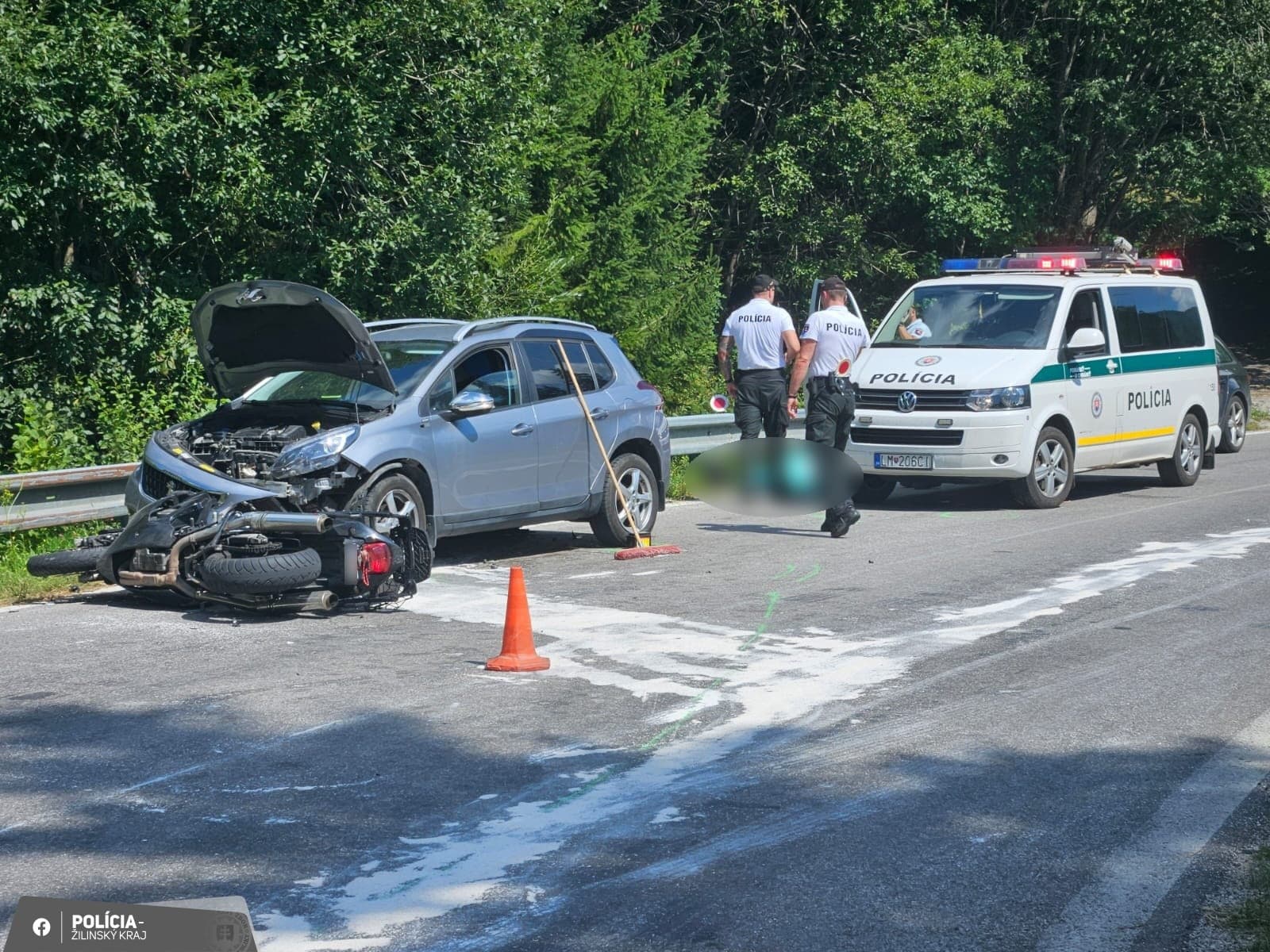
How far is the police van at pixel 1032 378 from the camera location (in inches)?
588

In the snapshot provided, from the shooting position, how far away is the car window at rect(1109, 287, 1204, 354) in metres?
16.4

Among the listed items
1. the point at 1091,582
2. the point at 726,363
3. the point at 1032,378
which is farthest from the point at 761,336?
the point at 1091,582

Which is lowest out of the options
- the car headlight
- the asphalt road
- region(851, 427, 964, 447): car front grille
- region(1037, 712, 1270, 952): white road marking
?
region(1037, 712, 1270, 952): white road marking

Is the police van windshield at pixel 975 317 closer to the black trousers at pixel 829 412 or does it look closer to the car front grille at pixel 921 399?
the car front grille at pixel 921 399

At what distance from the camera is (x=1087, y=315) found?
15953 mm

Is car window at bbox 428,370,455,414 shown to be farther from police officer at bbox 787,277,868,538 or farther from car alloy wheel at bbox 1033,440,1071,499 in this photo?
car alloy wheel at bbox 1033,440,1071,499

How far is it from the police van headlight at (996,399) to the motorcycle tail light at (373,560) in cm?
726

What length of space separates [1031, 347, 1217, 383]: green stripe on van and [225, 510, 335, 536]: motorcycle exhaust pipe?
8.09 metres

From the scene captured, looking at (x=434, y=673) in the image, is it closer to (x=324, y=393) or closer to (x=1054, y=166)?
(x=324, y=393)

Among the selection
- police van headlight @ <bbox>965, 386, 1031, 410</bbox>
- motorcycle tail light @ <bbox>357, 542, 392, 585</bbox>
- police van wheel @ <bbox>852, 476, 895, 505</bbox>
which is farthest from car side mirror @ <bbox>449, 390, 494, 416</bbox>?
police van wheel @ <bbox>852, 476, 895, 505</bbox>

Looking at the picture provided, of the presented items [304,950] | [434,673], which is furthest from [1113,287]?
[304,950]

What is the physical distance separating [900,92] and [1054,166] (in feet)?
11.5

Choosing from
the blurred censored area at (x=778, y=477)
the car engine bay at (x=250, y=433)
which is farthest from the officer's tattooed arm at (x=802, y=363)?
the car engine bay at (x=250, y=433)

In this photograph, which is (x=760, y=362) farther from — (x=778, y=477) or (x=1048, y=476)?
(x=1048, y=476)
